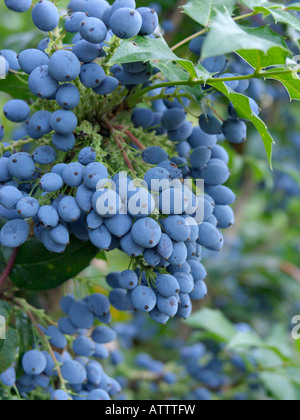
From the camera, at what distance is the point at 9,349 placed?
1021 millimetres

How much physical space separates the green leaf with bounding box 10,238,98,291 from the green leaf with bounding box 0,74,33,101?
1.24 ft

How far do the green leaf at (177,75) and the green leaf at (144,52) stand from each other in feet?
0.07

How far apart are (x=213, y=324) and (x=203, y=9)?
1.35m

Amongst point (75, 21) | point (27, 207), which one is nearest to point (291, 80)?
point (75, 21)

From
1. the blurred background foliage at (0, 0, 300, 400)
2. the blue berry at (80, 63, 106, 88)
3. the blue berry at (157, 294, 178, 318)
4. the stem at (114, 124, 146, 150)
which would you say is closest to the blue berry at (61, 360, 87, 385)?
the blurred background foliage at (0, 0, 300, 400)

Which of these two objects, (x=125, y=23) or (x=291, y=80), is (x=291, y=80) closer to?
(x=291, y=80)

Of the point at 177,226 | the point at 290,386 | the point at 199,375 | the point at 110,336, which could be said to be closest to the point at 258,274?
the point at 199,375

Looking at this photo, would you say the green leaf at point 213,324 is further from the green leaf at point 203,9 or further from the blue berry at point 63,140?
the green leaf at point 203,9

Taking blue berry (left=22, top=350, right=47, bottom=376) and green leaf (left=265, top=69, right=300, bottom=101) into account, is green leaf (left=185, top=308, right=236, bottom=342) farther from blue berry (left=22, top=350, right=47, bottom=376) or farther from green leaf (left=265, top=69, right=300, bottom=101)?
green leaf (left=265, top=69, right=300, bottom=101)

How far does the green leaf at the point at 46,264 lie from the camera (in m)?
1.08

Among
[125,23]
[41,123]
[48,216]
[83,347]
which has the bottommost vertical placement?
[83,347]

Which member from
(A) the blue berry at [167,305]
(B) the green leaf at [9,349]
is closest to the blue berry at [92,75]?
(A) the blue berry at [167,305]

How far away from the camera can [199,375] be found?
214 centimetres

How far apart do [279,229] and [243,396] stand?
208 centimetres
